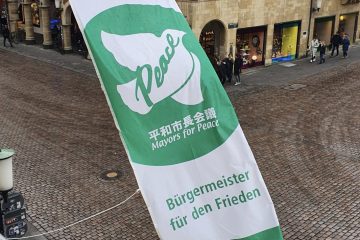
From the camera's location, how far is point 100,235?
35.1ft

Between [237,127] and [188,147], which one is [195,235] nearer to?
[188,147]

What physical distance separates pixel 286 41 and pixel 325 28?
158 inches

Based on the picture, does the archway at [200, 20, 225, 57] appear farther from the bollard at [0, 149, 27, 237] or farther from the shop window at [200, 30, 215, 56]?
the bollard at [0, 149, 27, 237]

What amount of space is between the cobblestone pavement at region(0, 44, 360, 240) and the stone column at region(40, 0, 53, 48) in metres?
8.37

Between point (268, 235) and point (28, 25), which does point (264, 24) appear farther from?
point (268, 235)

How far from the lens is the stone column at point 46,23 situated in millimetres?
32469

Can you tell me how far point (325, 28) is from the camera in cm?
3122

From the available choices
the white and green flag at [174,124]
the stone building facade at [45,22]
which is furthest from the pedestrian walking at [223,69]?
the white and green flag at [174,124]

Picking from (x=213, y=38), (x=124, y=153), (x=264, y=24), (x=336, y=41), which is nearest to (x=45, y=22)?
(x=213, y=38)

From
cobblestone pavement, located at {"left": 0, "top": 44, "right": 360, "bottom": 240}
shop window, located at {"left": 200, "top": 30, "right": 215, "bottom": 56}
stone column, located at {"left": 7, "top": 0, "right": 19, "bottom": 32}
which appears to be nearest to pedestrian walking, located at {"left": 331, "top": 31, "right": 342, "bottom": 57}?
cobblestone pavement, located at {"left": 0, "top": 44, "right": 360, "bottom": 240}

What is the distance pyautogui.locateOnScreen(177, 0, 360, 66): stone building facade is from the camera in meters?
24.4

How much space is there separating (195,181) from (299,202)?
8.82 m

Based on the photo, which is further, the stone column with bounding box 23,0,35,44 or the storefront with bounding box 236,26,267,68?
the stone column with bounding box 23,0,35,44

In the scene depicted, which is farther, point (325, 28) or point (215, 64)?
point (325, 28)
